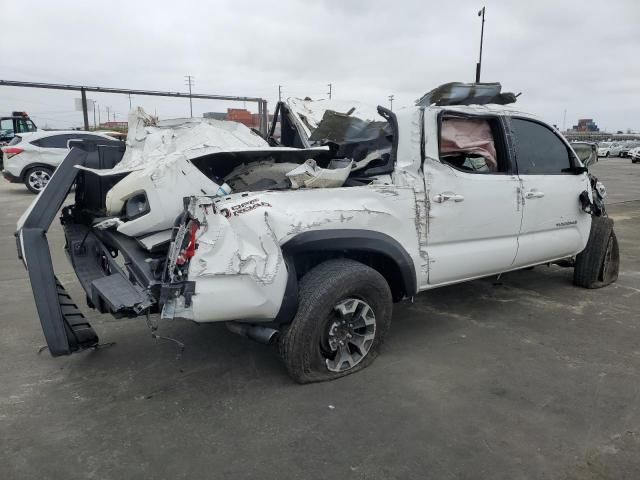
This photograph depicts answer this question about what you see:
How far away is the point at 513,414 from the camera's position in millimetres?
2867

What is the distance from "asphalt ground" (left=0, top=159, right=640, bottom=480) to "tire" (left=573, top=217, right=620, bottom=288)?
76 centimetres

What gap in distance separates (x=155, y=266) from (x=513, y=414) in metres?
2.22

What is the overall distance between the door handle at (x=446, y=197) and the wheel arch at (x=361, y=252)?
0.47 m

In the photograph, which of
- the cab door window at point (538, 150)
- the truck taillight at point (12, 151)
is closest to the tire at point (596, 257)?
the cab door window at point (538, 150)

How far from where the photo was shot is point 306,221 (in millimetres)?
2945

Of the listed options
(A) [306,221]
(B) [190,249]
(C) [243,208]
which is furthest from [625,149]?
(B) [190,249]

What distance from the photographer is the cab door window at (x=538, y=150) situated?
4223mm

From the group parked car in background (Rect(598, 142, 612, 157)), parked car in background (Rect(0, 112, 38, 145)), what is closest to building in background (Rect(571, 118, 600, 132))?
parked car in background (Rect(598, 142, 612, 157))

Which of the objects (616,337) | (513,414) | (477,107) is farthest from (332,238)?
(616,337)

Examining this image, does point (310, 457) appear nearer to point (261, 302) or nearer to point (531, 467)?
point (261, 302)

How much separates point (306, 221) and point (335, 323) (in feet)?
2.27

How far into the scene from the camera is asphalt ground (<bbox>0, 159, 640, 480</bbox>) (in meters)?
2.44

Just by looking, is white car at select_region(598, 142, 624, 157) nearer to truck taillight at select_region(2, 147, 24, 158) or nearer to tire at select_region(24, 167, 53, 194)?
tire at select_region(24, 167, 53, 194)

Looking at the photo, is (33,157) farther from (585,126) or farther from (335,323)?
(585,126)
